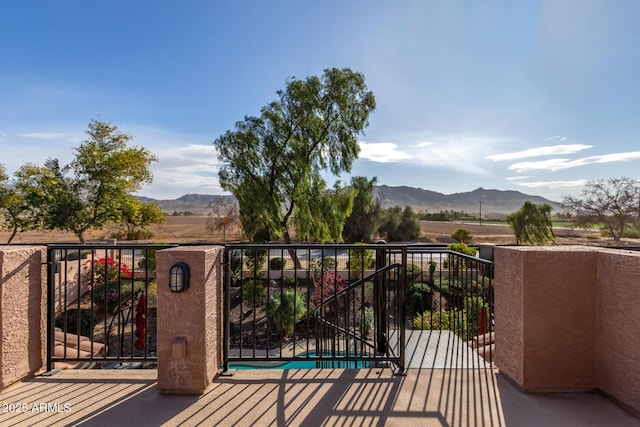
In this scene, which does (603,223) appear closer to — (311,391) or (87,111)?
(311,391)

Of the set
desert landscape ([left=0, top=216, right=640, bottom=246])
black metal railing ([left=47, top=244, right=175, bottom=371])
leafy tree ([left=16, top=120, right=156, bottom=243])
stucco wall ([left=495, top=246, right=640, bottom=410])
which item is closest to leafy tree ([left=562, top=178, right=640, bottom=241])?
desert landscape ([left=0, top=216, right=640, bottom=246])

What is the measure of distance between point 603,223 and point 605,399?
111 ft

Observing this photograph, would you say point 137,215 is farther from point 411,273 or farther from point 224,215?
point 224,215

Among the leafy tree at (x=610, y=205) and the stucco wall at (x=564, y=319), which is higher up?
the leafy tree at (x=610, y=205)

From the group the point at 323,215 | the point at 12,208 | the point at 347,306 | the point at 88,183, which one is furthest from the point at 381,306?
the point at 12,208

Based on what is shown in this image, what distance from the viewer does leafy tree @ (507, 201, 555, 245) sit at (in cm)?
2406

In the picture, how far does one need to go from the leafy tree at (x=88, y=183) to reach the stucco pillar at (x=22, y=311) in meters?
15.0

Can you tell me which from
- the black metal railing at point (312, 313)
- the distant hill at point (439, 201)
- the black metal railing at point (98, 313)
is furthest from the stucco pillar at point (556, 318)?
the distant hill at point (439, 201)

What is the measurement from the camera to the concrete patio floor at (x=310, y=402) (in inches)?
80.9

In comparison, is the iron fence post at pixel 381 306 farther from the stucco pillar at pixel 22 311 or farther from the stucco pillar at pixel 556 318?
the stucco pillar at pixel 22 311

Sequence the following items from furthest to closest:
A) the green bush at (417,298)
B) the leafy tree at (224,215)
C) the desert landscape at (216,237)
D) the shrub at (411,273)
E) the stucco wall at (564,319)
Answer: the leafy tree at (224,215), the desert landscape at (216,237), the shrub at (411,273), the green bush at (417,298), the stucco wall at (564,319)

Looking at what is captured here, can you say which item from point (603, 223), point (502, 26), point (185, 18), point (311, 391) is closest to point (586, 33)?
point (502, 26)

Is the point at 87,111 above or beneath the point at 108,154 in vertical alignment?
above

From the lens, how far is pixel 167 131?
1858 centimetres
